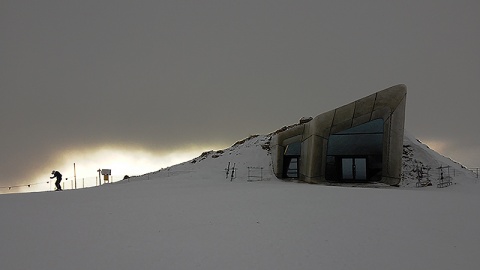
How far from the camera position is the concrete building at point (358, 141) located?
23734 millimetres

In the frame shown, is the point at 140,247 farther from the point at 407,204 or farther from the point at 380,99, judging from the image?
the point at 380,99

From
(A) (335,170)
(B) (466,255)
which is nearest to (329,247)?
(B) (466,255)

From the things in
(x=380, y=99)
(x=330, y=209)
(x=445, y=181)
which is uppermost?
(x=380, y=99)

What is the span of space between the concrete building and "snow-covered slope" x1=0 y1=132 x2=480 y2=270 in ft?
32.7

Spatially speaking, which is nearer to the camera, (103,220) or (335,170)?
(103,220)

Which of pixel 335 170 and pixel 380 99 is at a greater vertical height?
pixel 380 99

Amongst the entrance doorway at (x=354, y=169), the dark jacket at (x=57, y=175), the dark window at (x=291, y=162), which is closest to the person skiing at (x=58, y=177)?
the dark jacket at (x=57, y=175)

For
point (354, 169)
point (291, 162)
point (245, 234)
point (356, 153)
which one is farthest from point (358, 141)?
point (245, 234)

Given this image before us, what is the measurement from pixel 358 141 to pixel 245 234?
61.6ft

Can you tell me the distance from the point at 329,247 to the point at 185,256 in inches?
141

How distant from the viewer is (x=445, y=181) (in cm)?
2938

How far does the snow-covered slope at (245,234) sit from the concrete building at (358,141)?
9.97 m

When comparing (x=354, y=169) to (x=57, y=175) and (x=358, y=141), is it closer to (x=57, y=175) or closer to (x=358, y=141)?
(x=358, y=141)

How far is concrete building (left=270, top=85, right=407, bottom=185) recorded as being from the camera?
934 inches
